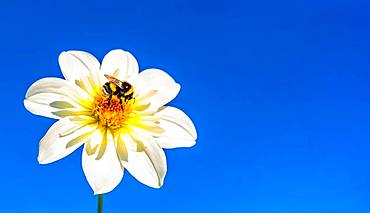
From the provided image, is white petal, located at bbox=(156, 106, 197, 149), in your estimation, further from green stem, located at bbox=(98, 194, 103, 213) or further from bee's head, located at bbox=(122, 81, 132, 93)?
green stem, located at bbox=(98, 194, 103, 213)

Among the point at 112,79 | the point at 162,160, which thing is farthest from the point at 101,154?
the point at 112,79

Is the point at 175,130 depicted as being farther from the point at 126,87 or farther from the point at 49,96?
the point at 49,96

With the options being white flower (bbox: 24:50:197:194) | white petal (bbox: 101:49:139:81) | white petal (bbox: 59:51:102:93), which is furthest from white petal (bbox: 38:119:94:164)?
white petal (bbox: 101:49:139:81)

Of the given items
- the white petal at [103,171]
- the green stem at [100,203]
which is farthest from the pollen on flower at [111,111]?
the green stem at [100,203]

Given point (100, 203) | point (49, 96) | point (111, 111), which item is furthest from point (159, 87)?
point (100, 203)

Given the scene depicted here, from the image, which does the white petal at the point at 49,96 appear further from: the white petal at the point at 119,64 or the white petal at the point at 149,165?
the white petal at the point at 149,165
